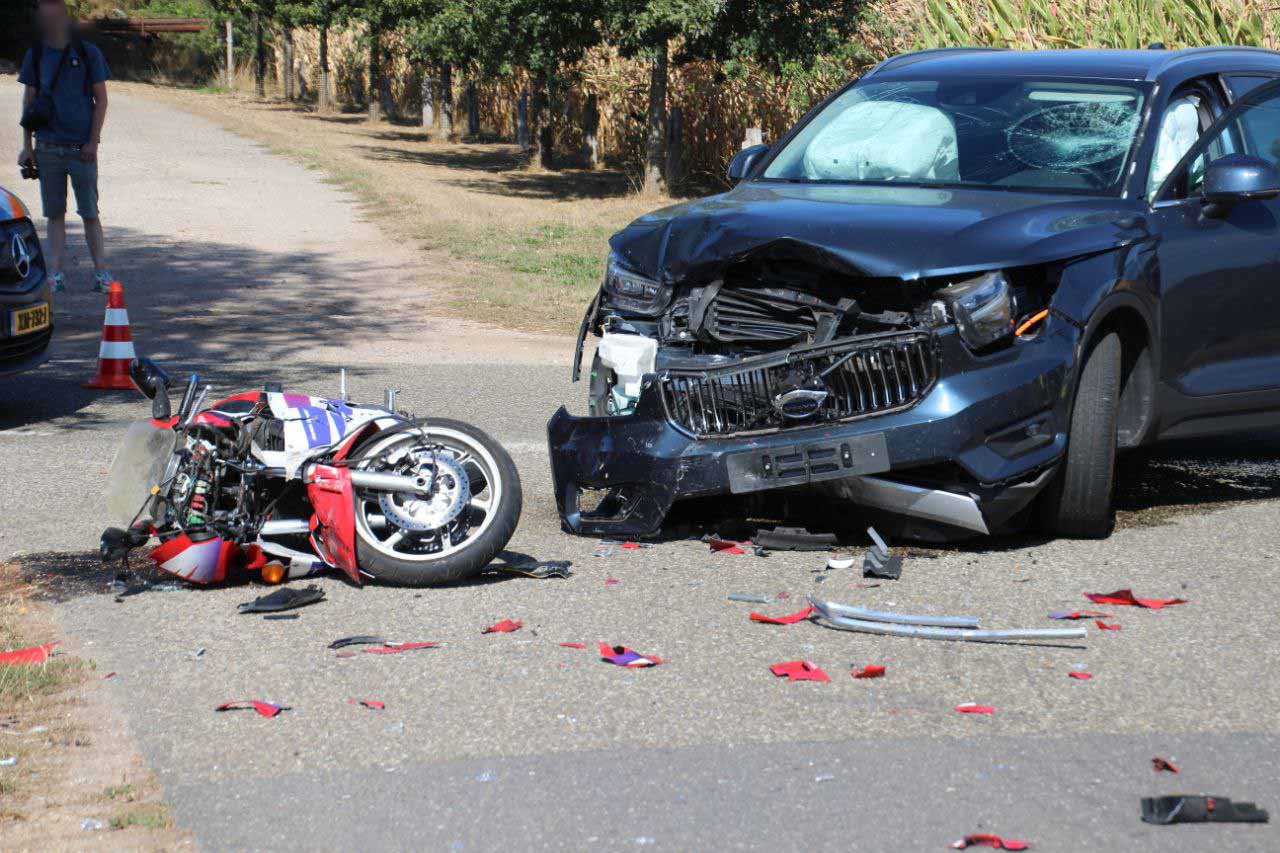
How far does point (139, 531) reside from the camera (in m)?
5.59

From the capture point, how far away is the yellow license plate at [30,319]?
27.5ft

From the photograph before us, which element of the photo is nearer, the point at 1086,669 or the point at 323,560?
the point at 1086,669

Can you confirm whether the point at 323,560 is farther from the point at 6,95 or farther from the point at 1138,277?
the point at 6,95

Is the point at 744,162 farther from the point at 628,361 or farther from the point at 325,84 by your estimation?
the point at 325,84

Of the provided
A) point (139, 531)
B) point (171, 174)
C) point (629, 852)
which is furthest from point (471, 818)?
point (171, 174)

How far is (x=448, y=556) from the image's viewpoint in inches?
217

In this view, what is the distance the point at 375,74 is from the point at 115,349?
117 feet

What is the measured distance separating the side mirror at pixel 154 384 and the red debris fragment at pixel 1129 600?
3171 millimetres

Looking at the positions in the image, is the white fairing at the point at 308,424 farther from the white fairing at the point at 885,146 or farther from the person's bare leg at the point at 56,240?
the person's bare leg at the point at 56,240

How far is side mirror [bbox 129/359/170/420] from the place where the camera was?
564cm

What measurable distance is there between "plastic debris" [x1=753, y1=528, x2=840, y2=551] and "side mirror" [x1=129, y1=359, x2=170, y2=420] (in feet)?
7.18

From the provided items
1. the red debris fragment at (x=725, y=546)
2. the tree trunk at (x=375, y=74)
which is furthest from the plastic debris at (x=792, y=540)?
the tree trunk at (x=375, y=74)

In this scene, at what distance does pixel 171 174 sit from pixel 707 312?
21.5 meters

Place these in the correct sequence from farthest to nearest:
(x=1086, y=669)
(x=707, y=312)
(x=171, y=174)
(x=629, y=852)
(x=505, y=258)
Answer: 1. (x=171, y=174)
2. (x=505, y=258)
3. (x=707, y=312)
4. (x=1086, y=669)
5. (x=629, y=852)
